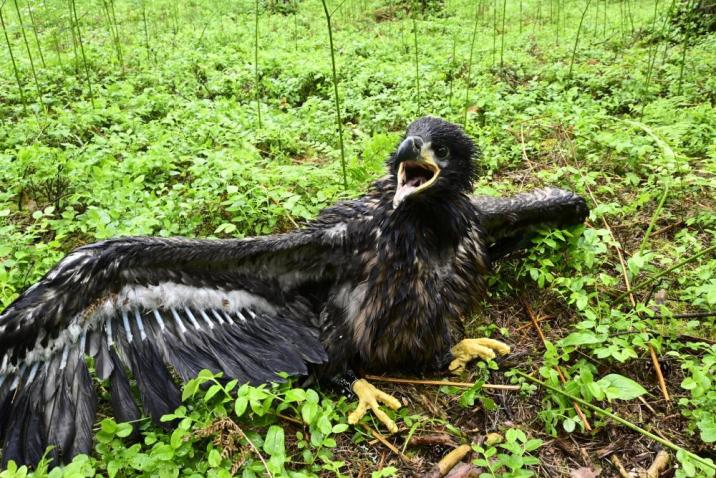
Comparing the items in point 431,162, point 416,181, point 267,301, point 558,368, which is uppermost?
point 431,162

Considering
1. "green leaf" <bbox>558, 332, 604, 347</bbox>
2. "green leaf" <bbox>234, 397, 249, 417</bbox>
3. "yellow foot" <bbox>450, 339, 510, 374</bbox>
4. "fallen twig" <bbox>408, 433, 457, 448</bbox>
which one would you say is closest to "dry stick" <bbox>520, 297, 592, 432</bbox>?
"green leaf" <bbox>558, 332, 604, 347</bbox>

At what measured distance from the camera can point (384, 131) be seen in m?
5.06

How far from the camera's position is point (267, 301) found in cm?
266

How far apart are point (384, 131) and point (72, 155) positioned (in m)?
2.69

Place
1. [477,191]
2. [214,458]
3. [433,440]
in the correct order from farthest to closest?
[477,191] → [433,440] → [214,458]

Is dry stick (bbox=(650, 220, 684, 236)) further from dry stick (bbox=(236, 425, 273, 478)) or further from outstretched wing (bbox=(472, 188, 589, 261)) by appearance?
dry stick (bbox=(236, 425, 273, 478))

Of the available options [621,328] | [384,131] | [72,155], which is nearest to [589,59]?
[384,131]

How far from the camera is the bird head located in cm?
261

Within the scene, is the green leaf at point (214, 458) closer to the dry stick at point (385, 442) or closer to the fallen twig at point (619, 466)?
the dry stick at point (385, 442)

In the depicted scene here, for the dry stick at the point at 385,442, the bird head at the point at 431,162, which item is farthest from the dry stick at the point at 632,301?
the dry stick at the point at 385,442

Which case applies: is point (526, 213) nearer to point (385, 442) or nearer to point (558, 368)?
point (558, 368)

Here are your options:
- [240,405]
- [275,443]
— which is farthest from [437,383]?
[240,405]

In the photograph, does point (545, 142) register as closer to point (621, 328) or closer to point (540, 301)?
point (540, 301)

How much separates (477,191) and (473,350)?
148 centimetres
